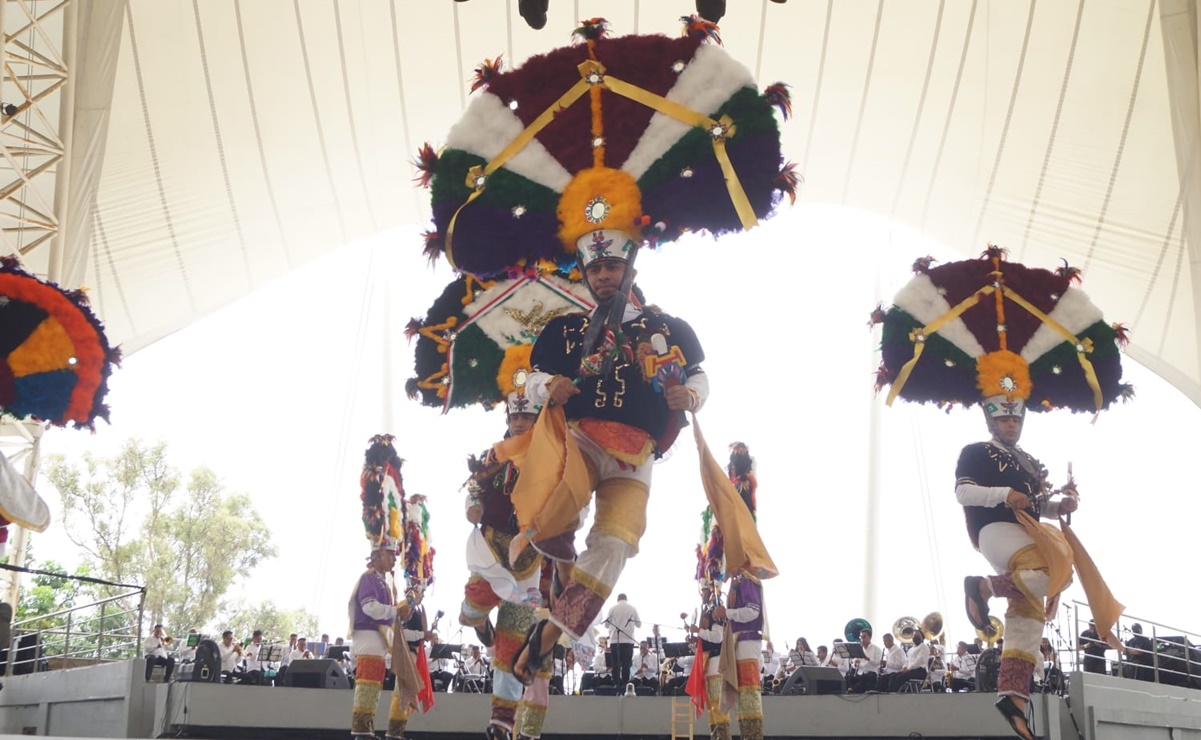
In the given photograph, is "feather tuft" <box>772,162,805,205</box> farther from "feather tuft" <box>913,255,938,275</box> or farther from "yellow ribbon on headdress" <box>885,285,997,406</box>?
"feather tuft" <box>913,255,938,275</box>

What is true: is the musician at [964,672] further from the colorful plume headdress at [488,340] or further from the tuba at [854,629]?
the colorful plume headdress at [488,340]

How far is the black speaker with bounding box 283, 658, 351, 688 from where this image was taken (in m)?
9.97

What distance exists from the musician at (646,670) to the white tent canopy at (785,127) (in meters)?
8.17

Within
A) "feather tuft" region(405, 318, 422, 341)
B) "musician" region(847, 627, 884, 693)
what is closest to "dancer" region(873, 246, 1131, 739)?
"feather tuft" region(405, 318, 422, 341)

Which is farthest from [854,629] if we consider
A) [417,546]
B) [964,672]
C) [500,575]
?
[500,575]

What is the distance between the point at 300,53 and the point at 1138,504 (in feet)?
46.2

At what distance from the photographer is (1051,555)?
19.0ft

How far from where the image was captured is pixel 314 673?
32.8 ft

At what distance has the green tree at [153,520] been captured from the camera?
2555 cm

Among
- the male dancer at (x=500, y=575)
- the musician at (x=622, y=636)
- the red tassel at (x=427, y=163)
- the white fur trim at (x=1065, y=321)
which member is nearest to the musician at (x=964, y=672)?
the musician at (x=622, y=636)

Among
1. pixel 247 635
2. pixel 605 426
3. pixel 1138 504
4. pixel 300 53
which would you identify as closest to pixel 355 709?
pixel 605 426

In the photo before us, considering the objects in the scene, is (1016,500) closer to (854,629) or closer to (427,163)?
(427,163)

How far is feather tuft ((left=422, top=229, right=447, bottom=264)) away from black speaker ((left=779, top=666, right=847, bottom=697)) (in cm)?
595

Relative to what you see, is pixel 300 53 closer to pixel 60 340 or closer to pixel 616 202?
pixel 60 340
